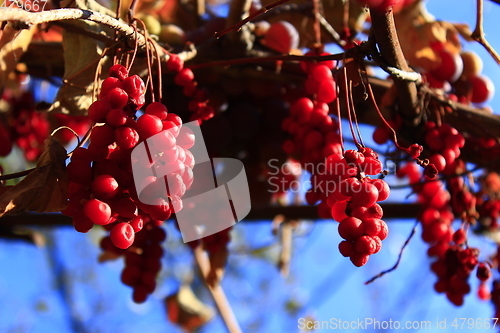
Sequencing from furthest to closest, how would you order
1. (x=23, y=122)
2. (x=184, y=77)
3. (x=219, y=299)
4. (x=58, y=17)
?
(x=219, y=299), (x=23, y=122), (x=184, y=77), (x=58, y=17)

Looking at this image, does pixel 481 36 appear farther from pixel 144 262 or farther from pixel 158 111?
pixel 144 262

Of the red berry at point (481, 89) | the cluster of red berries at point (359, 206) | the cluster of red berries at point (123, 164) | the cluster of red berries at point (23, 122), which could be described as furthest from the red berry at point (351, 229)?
the cluster of red berries at point (23, 122)

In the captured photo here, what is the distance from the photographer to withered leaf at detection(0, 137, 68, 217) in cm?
54

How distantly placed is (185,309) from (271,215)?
40 cm

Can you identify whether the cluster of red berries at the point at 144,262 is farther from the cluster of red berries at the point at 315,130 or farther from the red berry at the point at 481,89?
the red berry at the point at 481,89

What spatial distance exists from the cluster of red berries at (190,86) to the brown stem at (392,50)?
249 mm

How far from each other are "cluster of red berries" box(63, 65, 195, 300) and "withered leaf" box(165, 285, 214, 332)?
832mm

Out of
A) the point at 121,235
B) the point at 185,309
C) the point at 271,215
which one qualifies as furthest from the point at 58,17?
the point at 185,309

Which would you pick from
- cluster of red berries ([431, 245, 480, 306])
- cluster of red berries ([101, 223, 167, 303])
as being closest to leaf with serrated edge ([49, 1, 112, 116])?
cluster of red berries ([101, 223, 167, 303])

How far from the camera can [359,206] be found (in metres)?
0.53

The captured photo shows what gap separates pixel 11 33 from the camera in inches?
30.7

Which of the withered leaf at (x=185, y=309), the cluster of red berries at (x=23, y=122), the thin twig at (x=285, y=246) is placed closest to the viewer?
the cluster of red berries at (x=23, y=122)

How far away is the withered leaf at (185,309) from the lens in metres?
1.33

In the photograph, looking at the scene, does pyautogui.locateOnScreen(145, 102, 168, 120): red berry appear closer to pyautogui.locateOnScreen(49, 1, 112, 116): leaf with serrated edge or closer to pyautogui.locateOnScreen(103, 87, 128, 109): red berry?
pyautogui.locateOnScreen(103, 87, 128, 109): red berry
